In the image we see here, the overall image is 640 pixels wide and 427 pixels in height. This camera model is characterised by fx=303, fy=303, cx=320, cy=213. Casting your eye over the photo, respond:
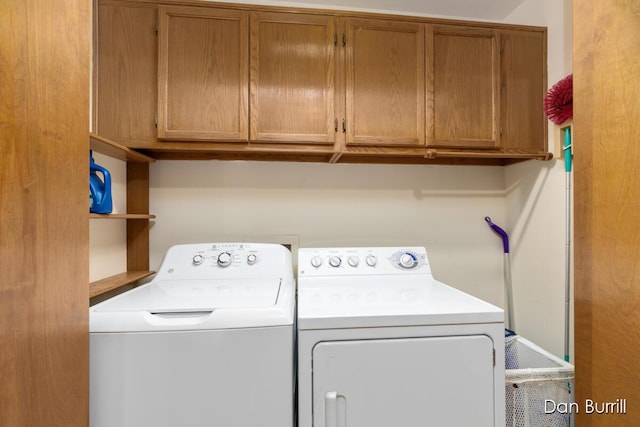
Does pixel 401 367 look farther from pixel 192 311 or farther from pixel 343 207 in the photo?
pixel 343 207

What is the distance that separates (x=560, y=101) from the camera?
1.46 meters

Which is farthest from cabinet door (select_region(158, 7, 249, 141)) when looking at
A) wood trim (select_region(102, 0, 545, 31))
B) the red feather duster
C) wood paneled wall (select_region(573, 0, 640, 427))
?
the red feather duster

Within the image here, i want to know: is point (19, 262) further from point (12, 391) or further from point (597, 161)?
point (597, 161)

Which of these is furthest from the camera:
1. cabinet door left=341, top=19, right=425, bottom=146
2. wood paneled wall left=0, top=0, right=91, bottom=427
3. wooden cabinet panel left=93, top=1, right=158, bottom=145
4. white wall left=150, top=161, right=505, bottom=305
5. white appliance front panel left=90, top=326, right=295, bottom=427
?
white wall left=150, top=161, right=505, bottom=305

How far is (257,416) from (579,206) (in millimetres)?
1311

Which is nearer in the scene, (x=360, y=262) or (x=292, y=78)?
(x=292, y=78)

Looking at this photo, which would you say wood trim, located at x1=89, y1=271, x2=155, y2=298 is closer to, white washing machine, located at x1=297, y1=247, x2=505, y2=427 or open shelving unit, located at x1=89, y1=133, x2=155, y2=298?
open shelving unit, located at x1=89, y1=133, x2=155, y2=298

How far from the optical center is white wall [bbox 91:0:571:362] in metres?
1.68

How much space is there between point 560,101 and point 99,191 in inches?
84.0

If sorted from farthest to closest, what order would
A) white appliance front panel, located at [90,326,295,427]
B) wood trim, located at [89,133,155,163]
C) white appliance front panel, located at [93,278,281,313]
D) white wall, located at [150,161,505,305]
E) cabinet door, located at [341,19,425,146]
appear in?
white wall, located at [150,161,505,305] → cabinet door, located at [341,19,425,146] → wood trim, located at [89,133,155,163] → white appliance front panel, located at [93,278,281,313] → white appliance front panel, located at [90,326,295,427]

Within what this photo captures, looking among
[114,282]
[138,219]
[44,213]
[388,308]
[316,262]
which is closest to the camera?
[44,213]

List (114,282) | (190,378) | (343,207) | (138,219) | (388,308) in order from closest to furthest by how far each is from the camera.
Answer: (190,378), (388,308), (114,282), (138,219), (343,207)

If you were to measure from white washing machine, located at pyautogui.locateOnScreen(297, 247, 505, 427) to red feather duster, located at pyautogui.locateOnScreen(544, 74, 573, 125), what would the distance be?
110 cm

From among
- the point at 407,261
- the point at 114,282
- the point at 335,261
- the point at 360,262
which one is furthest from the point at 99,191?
the point at 407,261
